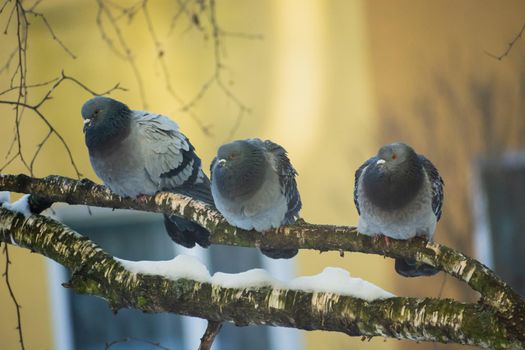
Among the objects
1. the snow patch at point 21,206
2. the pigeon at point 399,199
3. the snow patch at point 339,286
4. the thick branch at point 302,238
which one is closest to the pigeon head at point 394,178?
the pigeon at point 399,199

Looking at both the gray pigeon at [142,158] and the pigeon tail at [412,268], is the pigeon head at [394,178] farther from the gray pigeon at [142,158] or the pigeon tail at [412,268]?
the gray pigeon at [142,158]

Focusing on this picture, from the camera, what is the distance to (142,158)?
2.93m

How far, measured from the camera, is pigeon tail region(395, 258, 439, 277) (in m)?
2.46

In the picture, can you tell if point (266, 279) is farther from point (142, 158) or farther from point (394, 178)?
point (142, 158)

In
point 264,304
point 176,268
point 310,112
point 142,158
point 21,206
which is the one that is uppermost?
point 310,112

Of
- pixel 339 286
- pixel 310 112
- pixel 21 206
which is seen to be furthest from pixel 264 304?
pixel 310 112

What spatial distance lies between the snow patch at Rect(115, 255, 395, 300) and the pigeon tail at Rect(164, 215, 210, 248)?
481 millimetres

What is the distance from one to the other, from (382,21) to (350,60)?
0.32 m

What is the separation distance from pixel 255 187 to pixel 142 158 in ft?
1.70

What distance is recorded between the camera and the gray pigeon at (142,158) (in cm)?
282

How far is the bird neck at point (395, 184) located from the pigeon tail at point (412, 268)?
0.61 feet

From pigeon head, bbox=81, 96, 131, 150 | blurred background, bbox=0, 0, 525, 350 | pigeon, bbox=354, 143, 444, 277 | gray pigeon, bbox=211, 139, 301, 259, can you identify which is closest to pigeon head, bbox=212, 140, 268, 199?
gray pigeon, bbox=211, 139, 301, 259

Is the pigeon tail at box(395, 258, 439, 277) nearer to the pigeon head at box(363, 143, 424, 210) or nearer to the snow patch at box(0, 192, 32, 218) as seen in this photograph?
the pigeon head at box(363, 143, 424, 210)

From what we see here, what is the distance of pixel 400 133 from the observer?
4.84 metres
